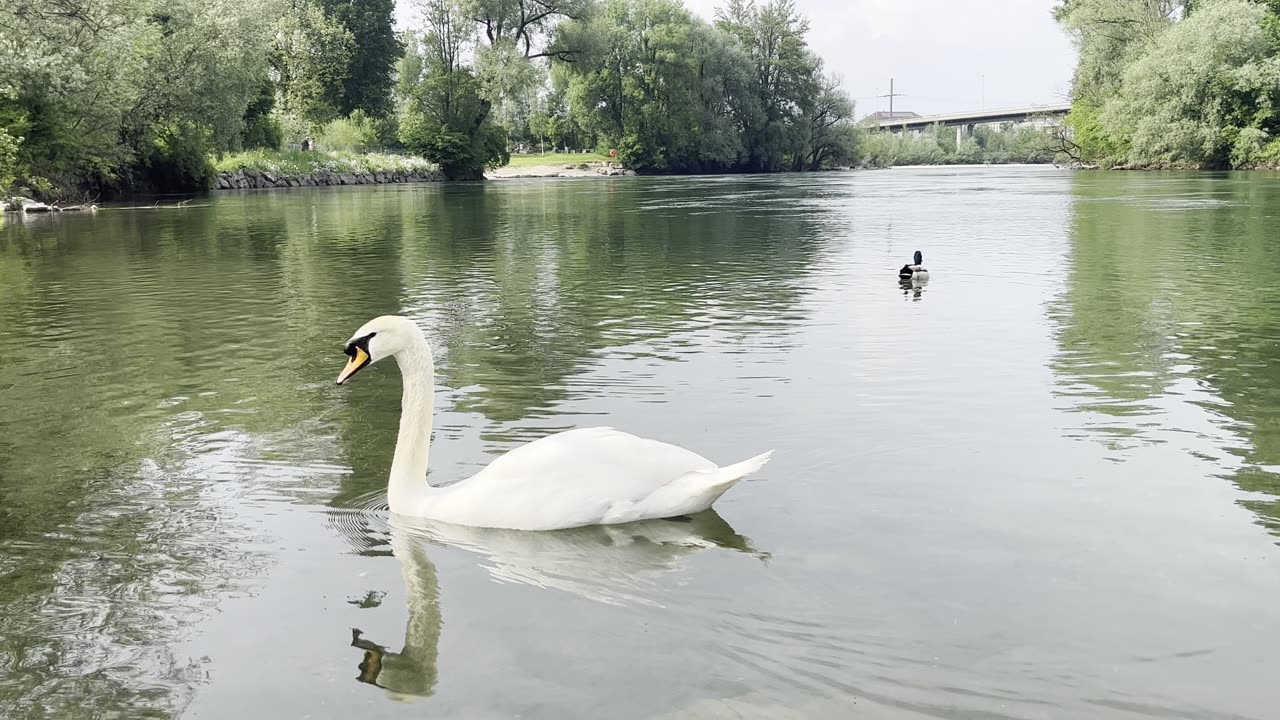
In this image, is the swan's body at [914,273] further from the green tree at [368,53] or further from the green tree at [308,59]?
the green tree at [368,53]

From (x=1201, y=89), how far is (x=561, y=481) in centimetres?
6877

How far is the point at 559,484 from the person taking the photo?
228 inches

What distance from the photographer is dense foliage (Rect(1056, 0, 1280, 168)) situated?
207ft

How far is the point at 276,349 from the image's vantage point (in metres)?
11.5

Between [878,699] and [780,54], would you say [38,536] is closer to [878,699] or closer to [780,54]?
[878,699]

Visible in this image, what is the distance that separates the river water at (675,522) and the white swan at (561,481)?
0.14m

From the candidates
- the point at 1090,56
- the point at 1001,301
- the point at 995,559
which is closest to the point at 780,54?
the point at 1090,56

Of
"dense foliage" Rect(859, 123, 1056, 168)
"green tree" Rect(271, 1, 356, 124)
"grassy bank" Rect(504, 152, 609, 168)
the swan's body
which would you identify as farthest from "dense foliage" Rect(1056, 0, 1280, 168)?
"dense foliage" Rect(859, 123, 1056, 168)

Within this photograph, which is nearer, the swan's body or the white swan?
the white swan

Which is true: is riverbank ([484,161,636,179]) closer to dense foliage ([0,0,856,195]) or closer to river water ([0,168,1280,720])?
dense foliage ([0,0,856,195])

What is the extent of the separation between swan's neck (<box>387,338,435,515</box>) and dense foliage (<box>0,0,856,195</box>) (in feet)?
87.4

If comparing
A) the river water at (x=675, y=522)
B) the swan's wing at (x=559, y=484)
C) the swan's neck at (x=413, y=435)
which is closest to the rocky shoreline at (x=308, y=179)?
the river water at (x=675, y=522)

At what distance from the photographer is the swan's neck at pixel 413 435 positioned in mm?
5980

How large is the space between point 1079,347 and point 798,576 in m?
6.83
